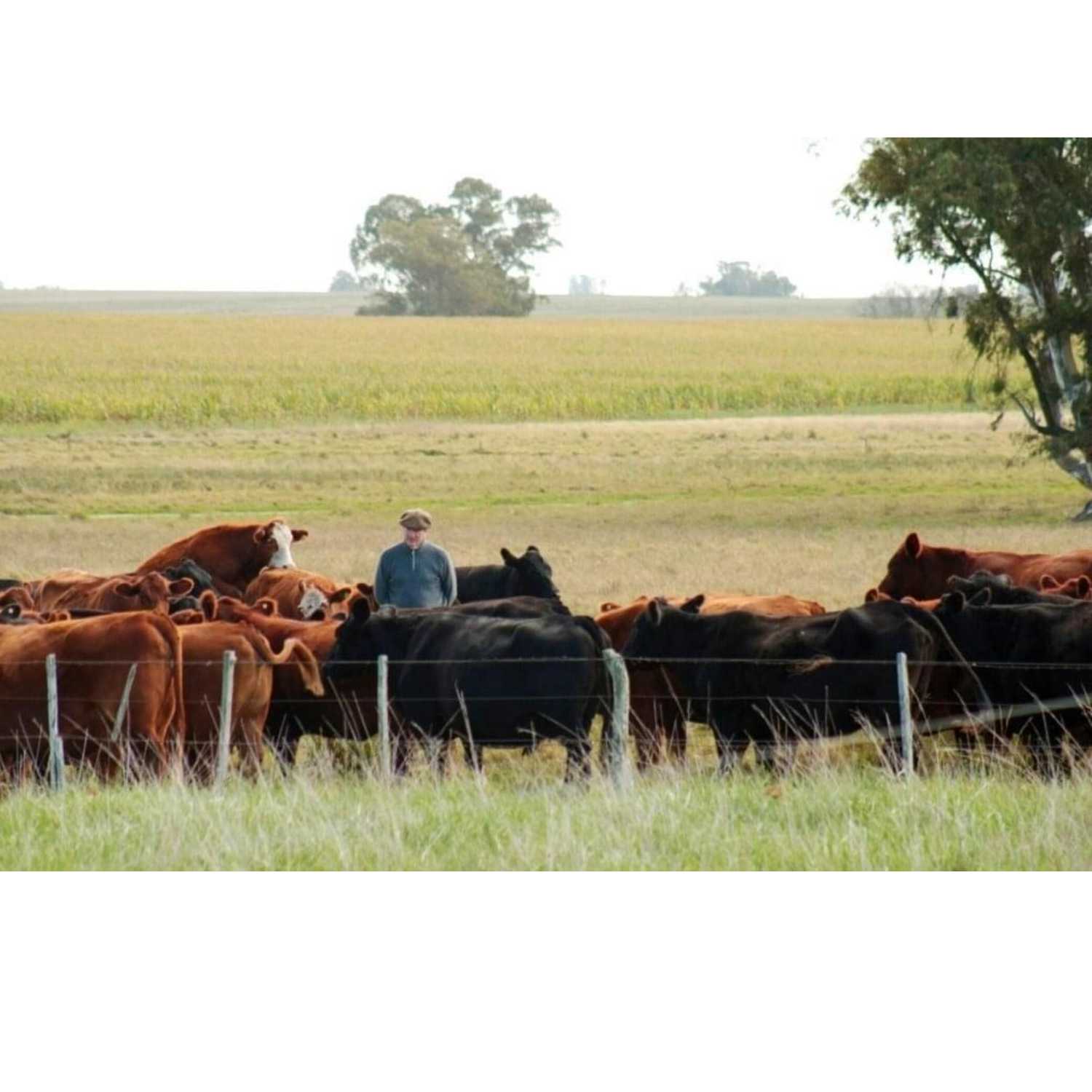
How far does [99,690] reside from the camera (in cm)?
995

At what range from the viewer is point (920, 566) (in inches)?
567

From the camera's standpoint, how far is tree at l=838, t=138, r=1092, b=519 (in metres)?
26.9

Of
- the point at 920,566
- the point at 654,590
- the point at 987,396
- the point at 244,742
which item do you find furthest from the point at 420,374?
the point at 244,742

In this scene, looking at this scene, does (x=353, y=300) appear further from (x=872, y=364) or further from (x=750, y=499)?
(x=750, y=499)

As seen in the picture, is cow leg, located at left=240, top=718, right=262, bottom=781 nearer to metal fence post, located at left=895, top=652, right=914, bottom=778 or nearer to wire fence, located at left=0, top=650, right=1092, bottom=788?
wire fence, located at left=0, top=650, right=1092, bottom=788

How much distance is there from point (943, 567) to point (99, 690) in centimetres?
700

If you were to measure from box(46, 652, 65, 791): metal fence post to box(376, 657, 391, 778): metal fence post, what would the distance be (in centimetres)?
160

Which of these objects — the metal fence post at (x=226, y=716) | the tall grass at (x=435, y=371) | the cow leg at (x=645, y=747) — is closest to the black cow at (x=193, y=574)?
the metal fence post at (x=226, y=716)

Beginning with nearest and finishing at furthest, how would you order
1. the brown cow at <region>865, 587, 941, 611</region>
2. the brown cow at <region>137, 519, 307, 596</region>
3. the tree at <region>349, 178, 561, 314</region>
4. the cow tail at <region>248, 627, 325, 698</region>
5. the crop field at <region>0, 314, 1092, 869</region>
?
the crop field at <region>0, 314, 1092, 869</region>, the brown cow at <region>865, 587, 941, 611</region>, the cow tail at <region>248, 627, 325, 698</region>, the brown cow at <region>137, 519, 307, 596</region>, the tree at <region>349, 178, 561, 314</region>

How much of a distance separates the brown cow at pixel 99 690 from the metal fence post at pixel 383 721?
3.43 ft

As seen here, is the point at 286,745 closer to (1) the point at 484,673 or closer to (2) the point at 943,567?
(1) the point at 484,673

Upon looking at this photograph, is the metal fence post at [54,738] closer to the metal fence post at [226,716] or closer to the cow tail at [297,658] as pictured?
the metal fence post at [226,716]

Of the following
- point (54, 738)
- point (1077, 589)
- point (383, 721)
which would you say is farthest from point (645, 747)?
point (1077, 589)

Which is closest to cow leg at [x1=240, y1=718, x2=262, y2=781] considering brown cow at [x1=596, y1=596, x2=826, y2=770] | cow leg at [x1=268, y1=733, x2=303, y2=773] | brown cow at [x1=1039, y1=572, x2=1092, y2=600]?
cow leg at [x1=268, y1=733, x2=303, y2=773]
